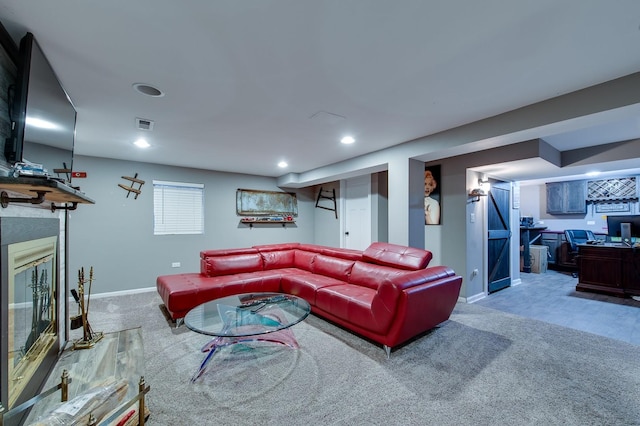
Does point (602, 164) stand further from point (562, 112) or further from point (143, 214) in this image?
point (143, 214)

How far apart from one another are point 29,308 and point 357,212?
488 centimetres

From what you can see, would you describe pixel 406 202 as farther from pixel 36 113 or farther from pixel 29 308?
pixel 29 308

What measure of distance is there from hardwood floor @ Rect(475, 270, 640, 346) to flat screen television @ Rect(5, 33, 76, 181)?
4.96m

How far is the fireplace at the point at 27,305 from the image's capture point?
135cm

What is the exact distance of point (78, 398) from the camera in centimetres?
152

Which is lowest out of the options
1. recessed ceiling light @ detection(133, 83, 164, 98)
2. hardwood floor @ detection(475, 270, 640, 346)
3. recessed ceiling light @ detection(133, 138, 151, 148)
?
hardwood floor @ detection(475, 270, 640, 346)

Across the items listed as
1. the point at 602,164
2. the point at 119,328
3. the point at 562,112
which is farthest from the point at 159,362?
the point at 602,164

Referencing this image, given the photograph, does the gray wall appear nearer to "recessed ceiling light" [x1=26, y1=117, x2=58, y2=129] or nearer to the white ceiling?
the white ceiling

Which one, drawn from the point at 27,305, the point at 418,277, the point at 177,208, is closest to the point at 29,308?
the point at 27,305

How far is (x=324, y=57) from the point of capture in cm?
177

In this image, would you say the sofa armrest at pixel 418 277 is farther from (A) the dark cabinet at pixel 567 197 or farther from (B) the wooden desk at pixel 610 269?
(A) the dark cabinet at pixel 567 197

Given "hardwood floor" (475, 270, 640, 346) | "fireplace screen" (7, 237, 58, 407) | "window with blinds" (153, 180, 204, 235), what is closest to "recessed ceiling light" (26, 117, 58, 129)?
"fireplace screen" (7, 237, 58, 407)

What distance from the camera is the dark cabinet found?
6629 mm

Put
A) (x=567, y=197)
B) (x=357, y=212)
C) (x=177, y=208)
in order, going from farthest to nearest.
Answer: (x=567, y=197) < (x=357, y=212) < (x=177, y=208)
